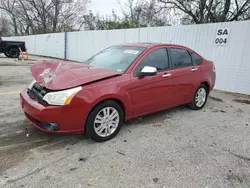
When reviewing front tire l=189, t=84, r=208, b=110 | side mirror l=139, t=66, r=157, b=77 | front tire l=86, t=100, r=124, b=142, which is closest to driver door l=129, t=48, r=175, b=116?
side mirror l=139, t=66, r=157, b=77

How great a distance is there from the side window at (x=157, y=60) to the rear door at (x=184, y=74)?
0.67 feet

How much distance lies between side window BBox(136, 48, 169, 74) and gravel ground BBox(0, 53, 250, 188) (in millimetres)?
1108

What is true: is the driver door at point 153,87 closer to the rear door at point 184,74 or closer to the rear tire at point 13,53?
the rear door at point 184,74

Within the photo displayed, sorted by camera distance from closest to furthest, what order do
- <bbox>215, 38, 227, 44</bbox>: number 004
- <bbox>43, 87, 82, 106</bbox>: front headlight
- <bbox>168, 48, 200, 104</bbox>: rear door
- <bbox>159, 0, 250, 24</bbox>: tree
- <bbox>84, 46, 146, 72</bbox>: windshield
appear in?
1. <bbox>43, 87, 82, 106</bbox>: front headlight
2. <bbox>84, 46, 146, 72</bbox>: windshield
3. <bbox>168, 48, 200, 104</bbox>: rear door
4. <bbox>215, 38, 227, 44</bbox>: number 004
5. <bbox>159, 0, 250, 24</bbox>: tree

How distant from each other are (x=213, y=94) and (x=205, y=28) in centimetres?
262

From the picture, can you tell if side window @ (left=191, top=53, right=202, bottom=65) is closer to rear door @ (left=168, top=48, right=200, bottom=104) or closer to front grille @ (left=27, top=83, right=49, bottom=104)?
rear door @ (left=168, top=48, right=200, bottom=104)

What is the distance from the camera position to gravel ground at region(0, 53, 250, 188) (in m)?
2.60

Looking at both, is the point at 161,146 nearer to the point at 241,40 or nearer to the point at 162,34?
the point at 241,40

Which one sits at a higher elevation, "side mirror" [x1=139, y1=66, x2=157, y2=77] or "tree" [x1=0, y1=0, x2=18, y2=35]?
"tree" [x1=0, y1=0, x2=18, y2=35]

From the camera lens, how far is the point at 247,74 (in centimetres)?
730

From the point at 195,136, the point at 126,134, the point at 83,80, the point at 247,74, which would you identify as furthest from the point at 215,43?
the point at 83,80

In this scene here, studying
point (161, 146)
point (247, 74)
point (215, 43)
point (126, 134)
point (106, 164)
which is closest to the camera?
point (106, 164)

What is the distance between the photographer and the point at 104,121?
11.4 ft

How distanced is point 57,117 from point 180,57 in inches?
119
